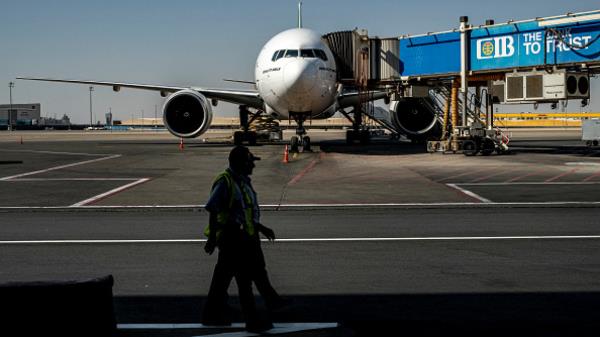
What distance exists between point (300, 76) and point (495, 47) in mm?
9617

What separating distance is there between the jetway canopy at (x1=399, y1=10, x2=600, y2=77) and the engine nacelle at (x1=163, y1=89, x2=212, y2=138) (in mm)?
11522

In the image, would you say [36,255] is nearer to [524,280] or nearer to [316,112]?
[524,280]

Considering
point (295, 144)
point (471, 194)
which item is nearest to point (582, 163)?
point (471, 194)

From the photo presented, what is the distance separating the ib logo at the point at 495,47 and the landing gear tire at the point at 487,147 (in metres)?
4.08

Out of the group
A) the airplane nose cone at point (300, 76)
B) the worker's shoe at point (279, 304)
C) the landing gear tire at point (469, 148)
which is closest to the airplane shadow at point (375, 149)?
the landing gear tire at point (469, 148)

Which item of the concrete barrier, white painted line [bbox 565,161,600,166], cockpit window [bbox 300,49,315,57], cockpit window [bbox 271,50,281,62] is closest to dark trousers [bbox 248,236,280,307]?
the concrete barrier

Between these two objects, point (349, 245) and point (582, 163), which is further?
point (582, 163)

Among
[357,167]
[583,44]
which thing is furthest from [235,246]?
[583,44]

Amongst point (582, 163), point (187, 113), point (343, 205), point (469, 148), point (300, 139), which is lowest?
point (343, 205)

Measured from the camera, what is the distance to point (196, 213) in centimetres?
1675

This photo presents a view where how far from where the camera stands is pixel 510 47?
1347 inches

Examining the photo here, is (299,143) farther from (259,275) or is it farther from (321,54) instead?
(259,275)

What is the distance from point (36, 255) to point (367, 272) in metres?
5.17

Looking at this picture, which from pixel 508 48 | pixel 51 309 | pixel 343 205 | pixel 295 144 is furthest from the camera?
pixel 295 144
